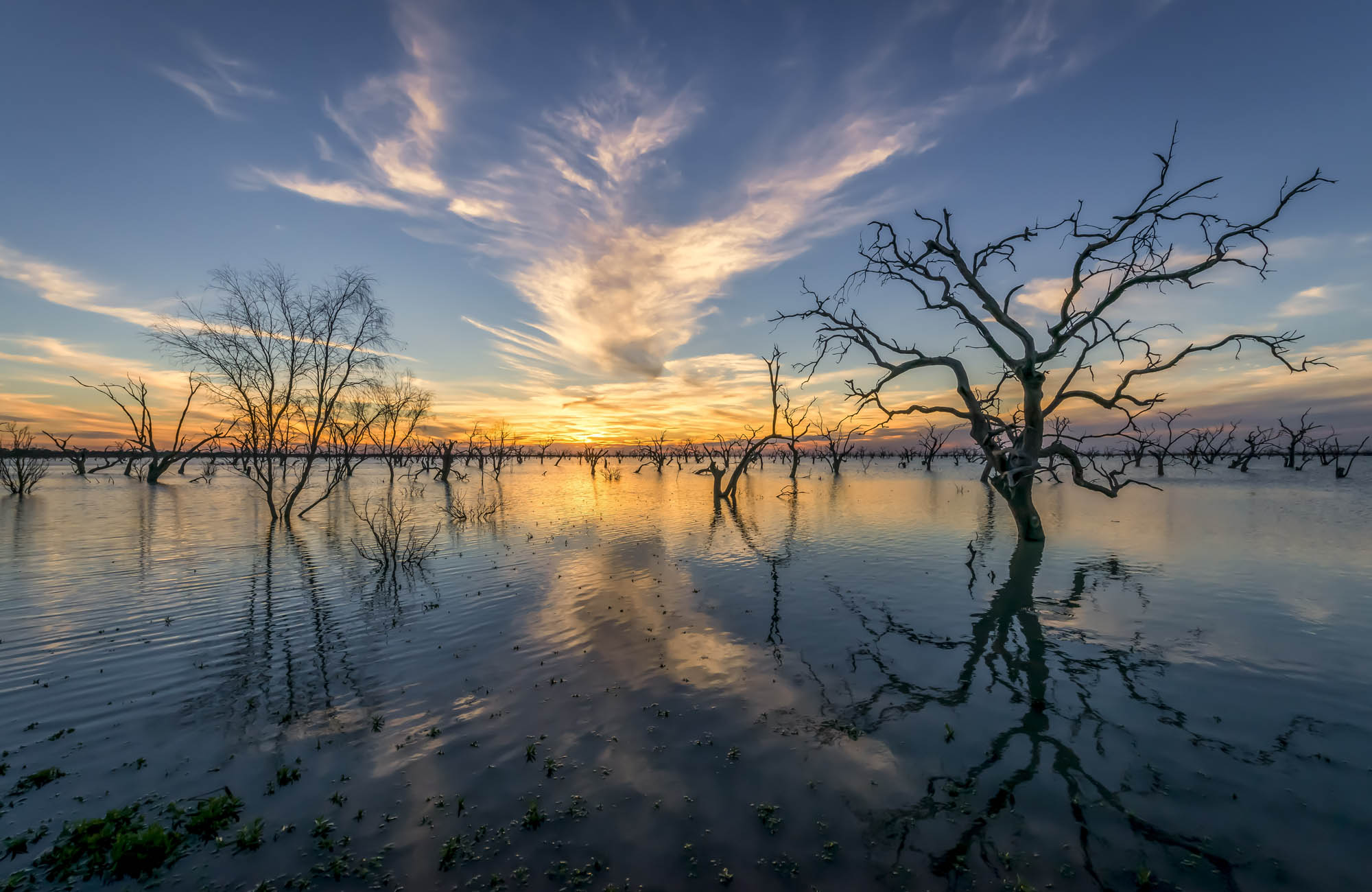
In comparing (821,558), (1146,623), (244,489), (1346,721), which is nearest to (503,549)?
(821,558)

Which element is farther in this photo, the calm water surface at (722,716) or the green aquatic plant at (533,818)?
the green aquatic plant at (533,818)

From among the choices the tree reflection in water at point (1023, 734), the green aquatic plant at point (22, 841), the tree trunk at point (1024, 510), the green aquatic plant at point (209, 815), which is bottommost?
the tree reflection in water at point (1023, 734)

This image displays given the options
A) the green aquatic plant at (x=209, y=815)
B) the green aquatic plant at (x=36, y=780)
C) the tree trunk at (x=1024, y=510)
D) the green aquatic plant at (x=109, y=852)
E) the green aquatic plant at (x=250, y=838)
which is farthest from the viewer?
the tree trunk at (x=1024, y=510)

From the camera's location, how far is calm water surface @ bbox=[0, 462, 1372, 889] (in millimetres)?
4266

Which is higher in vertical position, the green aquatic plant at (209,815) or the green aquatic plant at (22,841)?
the green aquatic plant at (22,841)

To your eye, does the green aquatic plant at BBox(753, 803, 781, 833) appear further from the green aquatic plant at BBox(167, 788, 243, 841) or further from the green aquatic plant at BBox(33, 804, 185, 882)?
the green aquatic plant at BBox(33, 804, 185, 882)

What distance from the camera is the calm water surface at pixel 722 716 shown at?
14.0 ft

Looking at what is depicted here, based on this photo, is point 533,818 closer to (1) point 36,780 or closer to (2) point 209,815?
(2) point 209,815

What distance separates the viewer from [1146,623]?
389 inches

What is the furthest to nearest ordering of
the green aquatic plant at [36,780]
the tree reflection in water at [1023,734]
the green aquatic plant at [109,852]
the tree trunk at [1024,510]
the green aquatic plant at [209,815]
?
1. the tree trunk at [1024,510]
2. the green aquatic plant at [36,780]
3. the green aquatic plant at [209,815]
4. the tree reflection in water at [1023,734]
5. the green aquatic plant at [109,852]

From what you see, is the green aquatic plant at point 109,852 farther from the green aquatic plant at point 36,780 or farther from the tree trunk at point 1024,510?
the tree trunk at point 1024,510

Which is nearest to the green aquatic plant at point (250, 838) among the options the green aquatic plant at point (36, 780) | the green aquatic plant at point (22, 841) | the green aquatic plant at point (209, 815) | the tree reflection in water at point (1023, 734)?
the green aquatic plant at point (209, 815)

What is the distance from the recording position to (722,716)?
6598 millimetres

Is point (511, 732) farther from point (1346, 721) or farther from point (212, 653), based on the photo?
point (1346, 721)
